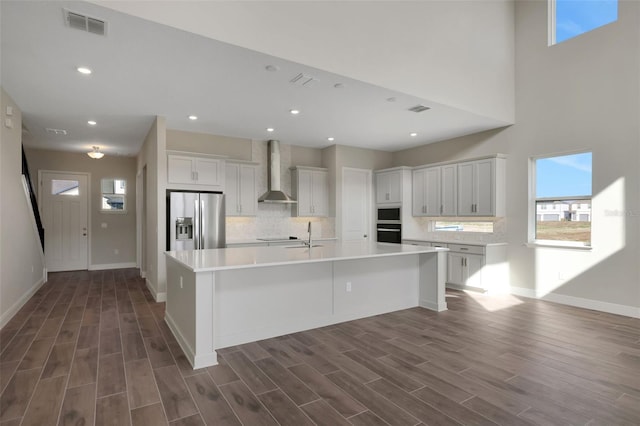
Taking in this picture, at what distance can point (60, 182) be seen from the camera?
8109mm

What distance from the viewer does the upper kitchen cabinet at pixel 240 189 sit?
6438 mm

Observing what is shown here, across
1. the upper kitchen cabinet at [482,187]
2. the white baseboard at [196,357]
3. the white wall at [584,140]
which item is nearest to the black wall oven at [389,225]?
the upper kitchen cabinet at [482,187]

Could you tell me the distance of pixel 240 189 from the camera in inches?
258

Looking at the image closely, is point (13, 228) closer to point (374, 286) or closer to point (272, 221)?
point (272, 221)

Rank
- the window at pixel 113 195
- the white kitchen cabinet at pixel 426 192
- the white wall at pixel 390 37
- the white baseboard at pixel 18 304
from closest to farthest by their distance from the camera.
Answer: the white wall at pixel 390 37 → the white baseboard at pixel 18 304 → the white kitchen cabinet at pixel 426 192 → the window at pixel 113 195

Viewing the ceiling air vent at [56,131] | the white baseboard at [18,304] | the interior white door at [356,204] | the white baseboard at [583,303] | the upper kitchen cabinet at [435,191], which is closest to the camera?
the white baseboard at [18,304]

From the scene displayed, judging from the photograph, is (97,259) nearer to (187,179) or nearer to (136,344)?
(187,179)

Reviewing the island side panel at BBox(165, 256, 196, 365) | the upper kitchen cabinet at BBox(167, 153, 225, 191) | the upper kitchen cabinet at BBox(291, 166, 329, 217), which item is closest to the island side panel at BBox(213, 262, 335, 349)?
the island side panel at BBox(165, 256, 196, 365)

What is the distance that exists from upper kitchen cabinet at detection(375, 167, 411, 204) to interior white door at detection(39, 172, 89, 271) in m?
7.03

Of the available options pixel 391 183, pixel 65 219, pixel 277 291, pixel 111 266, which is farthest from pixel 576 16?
pixel 65 219

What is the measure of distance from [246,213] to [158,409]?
14.9 feet

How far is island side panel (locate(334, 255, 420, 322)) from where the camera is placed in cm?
420

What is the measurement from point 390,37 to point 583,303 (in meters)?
4.56

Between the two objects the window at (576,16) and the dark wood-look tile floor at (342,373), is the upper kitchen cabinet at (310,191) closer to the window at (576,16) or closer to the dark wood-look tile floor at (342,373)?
the dark wood-look tile floor at (342,373)
